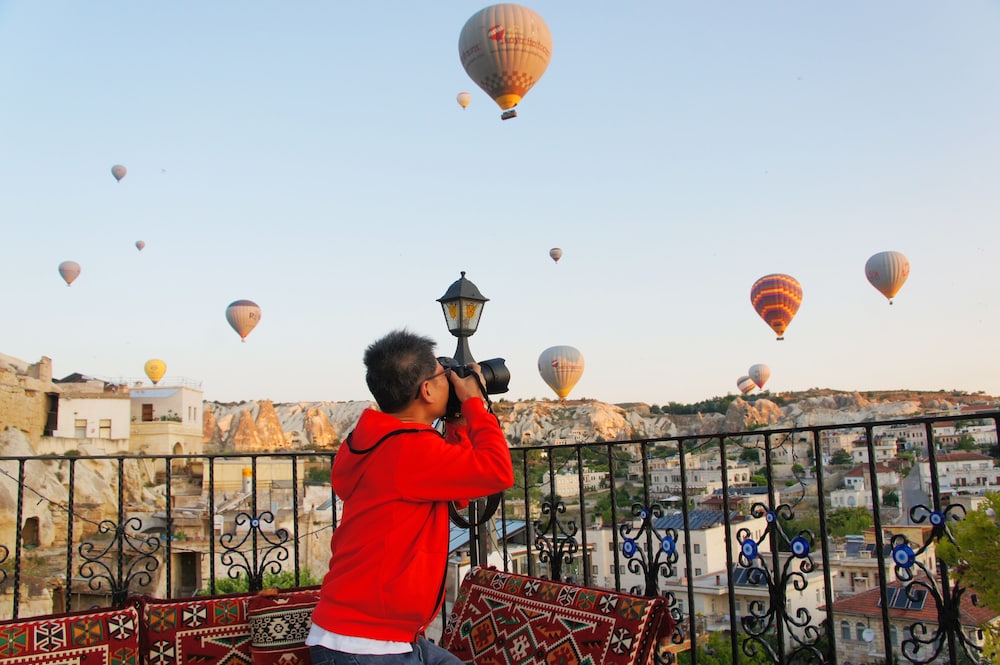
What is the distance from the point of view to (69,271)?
37000mm

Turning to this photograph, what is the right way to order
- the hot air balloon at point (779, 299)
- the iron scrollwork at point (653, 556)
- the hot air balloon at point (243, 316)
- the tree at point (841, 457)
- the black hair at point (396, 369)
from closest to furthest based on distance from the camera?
the black hair at point (396, 369)
the iron scrollwork at point (653, 556)
the hot air balloon at point (779, 299)
the hot air balloon at point (243, 316)
the tree at point (841, 457)

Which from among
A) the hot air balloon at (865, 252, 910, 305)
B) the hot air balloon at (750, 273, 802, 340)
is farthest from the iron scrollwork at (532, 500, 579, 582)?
the hot air balloon at (865, 252, 910, 305)

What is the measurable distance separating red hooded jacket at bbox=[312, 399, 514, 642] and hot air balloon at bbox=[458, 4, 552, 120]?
643 inches

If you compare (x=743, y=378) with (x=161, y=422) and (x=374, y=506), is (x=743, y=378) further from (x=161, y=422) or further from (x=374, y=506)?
(x=374, y=506)

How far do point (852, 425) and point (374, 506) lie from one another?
153 cm

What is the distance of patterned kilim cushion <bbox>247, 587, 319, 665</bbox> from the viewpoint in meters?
2.50

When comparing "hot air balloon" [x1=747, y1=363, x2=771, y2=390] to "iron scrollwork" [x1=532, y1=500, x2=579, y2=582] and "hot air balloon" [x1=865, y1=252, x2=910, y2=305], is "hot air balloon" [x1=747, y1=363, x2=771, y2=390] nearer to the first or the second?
"hot air balloon" [x1=865, y1=252, x2=910, y2=305]

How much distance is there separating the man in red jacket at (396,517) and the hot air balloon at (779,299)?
26.8m

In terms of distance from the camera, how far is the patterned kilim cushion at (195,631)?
259cm

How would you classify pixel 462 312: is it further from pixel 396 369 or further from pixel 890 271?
pixel 890 271

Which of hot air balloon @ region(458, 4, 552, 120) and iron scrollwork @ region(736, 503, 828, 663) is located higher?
hot air balloon @ region(458, 4, 552, 120)

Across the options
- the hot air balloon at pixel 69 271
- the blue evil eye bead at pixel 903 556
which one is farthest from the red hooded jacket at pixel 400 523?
the hot air balloon at pixel 69 271

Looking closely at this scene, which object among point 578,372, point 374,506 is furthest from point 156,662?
point 578,372

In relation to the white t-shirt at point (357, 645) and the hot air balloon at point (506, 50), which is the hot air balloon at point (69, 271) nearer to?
the hot air balloon at point (506, 50)
